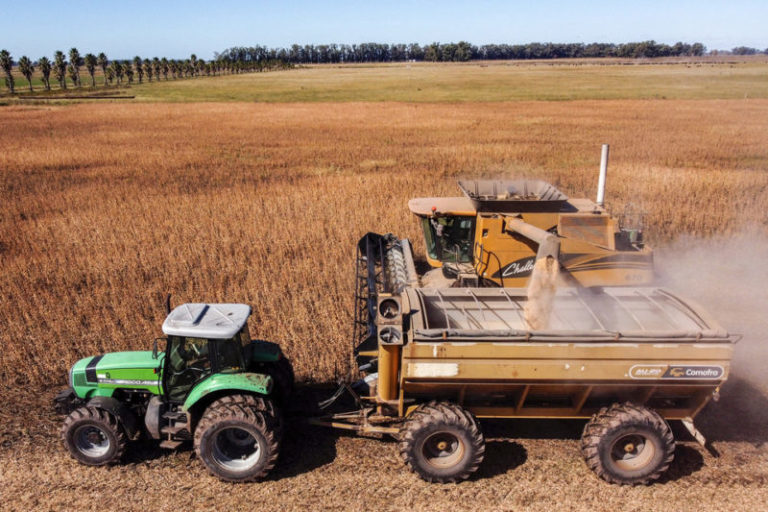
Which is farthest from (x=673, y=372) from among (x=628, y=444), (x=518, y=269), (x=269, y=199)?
(x=269, y=199)

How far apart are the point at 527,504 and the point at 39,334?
9.19 metres

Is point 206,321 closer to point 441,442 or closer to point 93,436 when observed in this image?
point 93,436

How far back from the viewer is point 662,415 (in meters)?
6.59

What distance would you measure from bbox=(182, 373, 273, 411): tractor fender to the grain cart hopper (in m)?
1.12

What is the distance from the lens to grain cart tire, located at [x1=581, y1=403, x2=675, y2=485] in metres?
6.20

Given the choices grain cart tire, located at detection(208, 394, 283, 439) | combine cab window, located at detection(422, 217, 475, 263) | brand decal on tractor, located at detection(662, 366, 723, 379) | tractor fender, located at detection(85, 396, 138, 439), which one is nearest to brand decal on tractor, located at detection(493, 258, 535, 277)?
combine cab window, located at detection(422, 217, 475, 263)

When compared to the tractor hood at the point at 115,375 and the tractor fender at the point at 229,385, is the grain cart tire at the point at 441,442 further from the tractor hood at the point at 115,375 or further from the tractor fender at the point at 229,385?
Answer: the tractor hood at the point at 115,375

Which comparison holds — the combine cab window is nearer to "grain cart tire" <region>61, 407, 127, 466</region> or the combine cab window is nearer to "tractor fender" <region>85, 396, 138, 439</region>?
"tractor fender" <region>85, 396, 138, 439</region>

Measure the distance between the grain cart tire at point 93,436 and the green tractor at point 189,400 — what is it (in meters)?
0.01

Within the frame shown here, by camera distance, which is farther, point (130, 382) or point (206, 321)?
point (130, 382)

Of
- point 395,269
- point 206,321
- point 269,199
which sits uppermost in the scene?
point 206,321

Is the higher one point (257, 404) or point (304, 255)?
point (257, 404)

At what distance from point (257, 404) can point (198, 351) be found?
0.97 m

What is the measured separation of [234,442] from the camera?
6.57 meters
